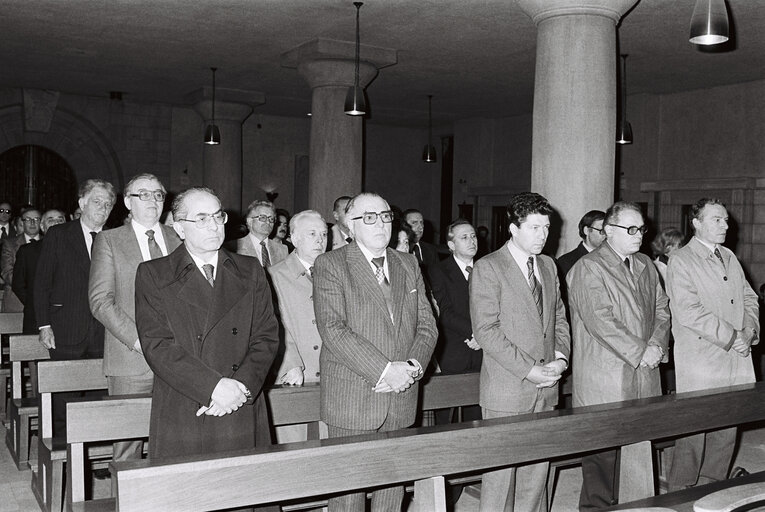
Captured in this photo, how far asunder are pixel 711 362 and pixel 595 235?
1373 millimetres

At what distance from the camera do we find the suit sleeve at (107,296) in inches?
151

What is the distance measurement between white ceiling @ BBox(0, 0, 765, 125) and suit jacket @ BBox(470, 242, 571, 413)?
217 inches

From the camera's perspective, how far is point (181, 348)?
286cm

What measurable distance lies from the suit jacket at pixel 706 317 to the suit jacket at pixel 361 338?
1913mm

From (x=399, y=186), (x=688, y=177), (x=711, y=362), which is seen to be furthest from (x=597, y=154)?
(x=399, y=186)

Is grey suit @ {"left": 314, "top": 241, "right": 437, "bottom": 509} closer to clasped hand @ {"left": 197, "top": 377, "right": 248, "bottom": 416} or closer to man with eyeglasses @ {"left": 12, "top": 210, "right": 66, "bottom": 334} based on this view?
clasped hand @ {"left": 197, "top": 377, "right": 248, "bottom": 416}

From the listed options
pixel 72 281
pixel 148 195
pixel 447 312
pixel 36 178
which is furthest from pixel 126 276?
pixel 36 178

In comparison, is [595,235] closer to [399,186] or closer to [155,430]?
[155,430]

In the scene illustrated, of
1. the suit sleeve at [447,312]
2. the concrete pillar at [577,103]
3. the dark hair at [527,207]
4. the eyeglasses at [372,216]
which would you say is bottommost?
the suit sleeve at [447,312]

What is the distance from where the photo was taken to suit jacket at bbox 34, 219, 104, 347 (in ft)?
15.3

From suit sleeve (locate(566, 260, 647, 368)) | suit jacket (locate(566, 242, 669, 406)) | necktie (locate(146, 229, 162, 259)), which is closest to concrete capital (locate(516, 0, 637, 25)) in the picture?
suit jacket (locate(566, 242, 669, 406))

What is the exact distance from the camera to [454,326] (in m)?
5.04

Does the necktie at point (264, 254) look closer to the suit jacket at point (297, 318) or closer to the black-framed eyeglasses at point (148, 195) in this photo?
the suit jacket at point (297, 318)

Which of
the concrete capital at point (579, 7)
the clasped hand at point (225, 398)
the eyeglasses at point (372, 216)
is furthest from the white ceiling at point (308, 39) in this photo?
the clasped hand at point (225, 398)
